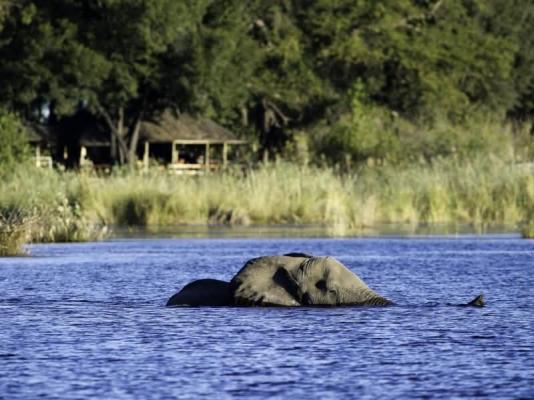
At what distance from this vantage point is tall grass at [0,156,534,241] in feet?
122

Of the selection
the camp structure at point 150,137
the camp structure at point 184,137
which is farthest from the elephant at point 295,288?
the camp structure at point 150,137

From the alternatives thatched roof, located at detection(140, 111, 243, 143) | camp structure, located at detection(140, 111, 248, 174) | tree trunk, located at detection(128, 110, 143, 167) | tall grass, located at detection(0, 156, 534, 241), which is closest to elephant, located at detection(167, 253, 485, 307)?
tall grass, located at detection(0, 156, 534, 241)

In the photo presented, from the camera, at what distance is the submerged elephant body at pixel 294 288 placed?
16.3 m

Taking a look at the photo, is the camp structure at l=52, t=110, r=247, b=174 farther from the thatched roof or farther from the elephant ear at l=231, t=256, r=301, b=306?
the elephant ear at l=231, t=256, r=301, b=306

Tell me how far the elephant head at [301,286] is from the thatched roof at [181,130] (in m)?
54.3

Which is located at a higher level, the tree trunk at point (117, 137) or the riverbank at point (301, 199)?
the tree trunk at point (117, 137)

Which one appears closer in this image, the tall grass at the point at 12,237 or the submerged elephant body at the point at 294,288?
the submerged elephant body at the point at 294,288

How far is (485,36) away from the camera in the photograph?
77625 millimetres

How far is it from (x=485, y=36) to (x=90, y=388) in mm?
68505

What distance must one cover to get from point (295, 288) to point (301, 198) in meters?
22.2

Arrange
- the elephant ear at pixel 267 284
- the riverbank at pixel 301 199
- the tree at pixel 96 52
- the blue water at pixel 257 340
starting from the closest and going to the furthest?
the blue water at pixel 257 340 → the elephant ear at pixel 267 284 → the riverbank at pixel 301 199 → the tree at pixel 96 52

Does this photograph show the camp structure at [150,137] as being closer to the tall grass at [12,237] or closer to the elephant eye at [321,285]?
the tall grass at [12,237]

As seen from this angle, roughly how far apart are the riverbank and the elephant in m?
19.8

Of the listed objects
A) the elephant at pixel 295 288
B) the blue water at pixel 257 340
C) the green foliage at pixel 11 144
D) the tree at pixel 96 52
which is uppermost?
the tree at pixel 96 52
